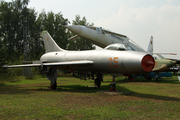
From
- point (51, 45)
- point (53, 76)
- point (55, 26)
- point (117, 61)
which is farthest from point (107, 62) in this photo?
point (55, 26)

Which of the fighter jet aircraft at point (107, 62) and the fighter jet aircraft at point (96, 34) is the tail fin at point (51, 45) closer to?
the fighter jet aircraft at point (107, 62)

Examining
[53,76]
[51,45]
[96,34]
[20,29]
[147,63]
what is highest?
[20,29]

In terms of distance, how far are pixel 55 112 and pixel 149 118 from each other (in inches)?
103

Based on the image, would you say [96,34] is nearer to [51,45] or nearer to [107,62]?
[51,45]

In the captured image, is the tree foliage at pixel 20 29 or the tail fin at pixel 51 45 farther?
the tree foliage at pixel 20 29

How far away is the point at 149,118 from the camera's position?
4684 mm

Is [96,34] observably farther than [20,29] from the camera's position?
No

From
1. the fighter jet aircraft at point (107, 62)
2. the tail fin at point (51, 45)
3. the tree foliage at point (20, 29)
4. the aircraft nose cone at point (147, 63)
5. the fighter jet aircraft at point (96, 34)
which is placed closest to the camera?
the aircraft nose cone at point (147, 63)

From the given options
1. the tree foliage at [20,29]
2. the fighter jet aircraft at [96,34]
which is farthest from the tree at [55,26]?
the fighter jet aircraft at [96,34]

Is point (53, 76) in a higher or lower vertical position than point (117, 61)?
lower

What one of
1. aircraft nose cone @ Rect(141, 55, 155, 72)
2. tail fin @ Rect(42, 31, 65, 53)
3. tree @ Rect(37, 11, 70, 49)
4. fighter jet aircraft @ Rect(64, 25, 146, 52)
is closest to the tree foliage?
tree @ Rect(37, 11, 70, 49)

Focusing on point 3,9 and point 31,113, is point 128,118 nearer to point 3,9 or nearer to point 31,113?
point 31,113

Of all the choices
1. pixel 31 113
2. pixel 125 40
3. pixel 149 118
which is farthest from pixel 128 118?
pixel 125 40

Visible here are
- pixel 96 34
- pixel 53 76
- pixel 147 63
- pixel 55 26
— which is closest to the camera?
pixel 147 63
